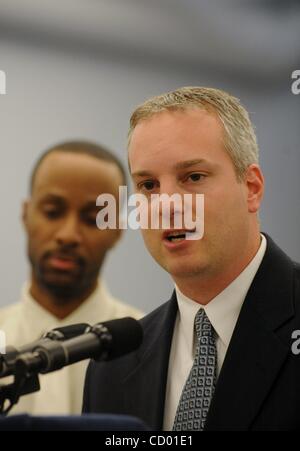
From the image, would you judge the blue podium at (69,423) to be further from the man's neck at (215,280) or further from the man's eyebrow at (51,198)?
the man's eyebrow at (51,198)

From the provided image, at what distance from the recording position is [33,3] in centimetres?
205

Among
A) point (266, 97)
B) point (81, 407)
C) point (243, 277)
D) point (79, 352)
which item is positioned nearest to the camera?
point (79, 352)

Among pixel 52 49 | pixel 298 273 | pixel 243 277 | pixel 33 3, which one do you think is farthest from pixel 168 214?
pixel 33 3

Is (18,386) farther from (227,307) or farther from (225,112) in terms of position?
(225,112)

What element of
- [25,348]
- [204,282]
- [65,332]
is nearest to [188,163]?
[204,282]

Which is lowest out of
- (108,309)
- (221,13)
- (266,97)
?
(108,309)

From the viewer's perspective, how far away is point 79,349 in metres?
1.16

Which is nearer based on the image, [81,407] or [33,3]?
[81,407]

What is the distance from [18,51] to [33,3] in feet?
0.56

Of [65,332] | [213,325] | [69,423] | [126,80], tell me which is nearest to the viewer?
[69,423]

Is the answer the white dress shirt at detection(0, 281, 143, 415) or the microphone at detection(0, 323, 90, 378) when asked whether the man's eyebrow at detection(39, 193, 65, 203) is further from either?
the microphone at detection(0, 323, 90, 378)

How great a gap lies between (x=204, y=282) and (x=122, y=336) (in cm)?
43
